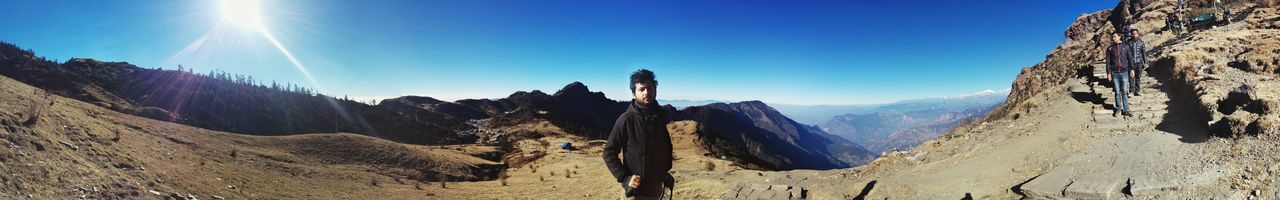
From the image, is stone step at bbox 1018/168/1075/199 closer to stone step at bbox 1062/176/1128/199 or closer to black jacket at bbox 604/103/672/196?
stone step at bbox 1062/176/1128/199

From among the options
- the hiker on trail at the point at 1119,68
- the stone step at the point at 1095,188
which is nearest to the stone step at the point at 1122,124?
the hiker on trail at the point at 1119,68

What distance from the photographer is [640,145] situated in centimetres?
465

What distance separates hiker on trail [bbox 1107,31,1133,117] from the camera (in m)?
11.2

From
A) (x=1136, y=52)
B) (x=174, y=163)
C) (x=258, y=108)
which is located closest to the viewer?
(x=1136, y=52)

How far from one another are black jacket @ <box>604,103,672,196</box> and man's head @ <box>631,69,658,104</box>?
68mm

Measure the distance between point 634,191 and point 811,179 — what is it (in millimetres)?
9350

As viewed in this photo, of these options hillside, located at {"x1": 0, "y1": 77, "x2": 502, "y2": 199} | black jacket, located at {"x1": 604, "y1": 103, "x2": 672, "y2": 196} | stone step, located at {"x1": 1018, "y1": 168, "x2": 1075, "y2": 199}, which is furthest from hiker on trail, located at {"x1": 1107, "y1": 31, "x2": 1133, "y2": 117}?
hillside, located at {"x1": 0, "y1": 77, "x2": 502, "y2": 199}

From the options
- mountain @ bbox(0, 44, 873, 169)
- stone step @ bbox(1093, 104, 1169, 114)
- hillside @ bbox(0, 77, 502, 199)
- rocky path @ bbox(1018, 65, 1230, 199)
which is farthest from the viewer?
mountain @ bbox(0, 44, 873, 169)

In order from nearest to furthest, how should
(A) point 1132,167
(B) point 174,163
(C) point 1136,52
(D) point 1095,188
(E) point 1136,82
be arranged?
(D) point 1095,188 < (A) point 1132,167 < (C) point 1136,52 < (E) point 1136,82 < (B) point 174,163

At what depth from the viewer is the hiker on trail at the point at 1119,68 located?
36.6 feet

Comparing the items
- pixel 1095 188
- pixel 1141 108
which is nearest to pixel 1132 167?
pixel 1095 188

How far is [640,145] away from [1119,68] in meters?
12.4

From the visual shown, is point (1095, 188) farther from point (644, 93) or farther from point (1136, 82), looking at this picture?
point (1136, 82)

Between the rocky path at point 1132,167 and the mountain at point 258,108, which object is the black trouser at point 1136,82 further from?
the mountain at point 258,108
